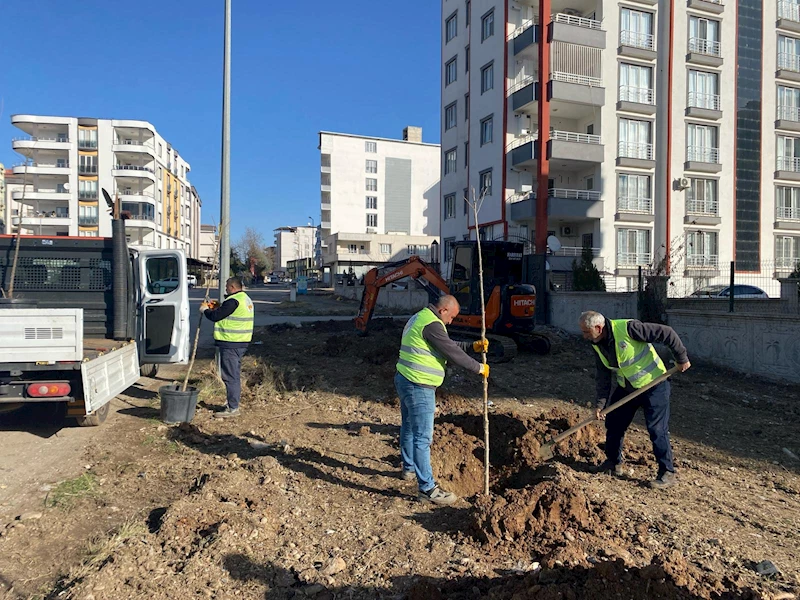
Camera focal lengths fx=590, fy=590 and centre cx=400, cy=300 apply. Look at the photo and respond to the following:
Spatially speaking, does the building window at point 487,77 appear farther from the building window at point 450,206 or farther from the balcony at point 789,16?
the balcony at point 789,16

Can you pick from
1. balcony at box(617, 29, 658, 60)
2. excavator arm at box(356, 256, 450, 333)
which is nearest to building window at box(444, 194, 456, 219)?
balcony at box(617, 29, 658, 60)

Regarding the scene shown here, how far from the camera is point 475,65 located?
1238 inches

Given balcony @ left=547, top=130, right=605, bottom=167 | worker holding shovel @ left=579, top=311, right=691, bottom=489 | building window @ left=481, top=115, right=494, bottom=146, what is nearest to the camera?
worker holding shovel @ left=579, top=311, right=691, bottom=489

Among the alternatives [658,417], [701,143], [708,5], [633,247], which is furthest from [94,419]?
[708,5]

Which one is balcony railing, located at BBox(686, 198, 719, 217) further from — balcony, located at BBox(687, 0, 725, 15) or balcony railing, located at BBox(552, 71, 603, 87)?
balcony, located at BBox(687, 0, 725, 15)

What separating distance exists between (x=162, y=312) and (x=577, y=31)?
24.6 m

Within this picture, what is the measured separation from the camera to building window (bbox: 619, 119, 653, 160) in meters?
28.3

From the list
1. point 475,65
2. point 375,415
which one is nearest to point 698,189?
point 475,65

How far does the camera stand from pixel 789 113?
103 ft

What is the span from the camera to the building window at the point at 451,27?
3447 cm

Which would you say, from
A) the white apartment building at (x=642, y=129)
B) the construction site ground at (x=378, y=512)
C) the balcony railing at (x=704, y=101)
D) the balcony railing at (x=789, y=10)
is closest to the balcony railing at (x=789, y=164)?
the white apartment building at (x=642, y=129)

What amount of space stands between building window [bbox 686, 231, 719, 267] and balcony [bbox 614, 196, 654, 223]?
2.39 meters

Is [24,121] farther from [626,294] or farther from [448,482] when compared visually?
[448,482]

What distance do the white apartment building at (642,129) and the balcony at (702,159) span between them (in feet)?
0.19
